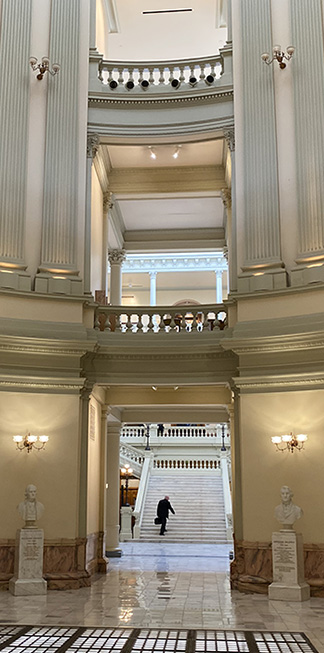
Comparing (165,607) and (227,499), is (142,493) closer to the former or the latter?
(227,499)

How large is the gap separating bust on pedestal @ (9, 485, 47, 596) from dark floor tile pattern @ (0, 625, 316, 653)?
9.22ft

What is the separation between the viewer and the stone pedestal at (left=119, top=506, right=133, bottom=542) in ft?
73.3

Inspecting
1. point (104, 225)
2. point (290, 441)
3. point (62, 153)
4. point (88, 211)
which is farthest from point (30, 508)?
point (104, 225)

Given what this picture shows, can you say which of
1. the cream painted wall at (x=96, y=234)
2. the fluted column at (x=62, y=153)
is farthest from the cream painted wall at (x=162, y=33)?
the cream painted wall at (x=96, y=234)

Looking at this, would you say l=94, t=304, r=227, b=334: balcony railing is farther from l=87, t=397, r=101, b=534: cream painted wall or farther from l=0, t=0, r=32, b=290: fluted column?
l=0, t=0, r=32, b=290: fluted column

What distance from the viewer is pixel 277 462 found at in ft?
40.4

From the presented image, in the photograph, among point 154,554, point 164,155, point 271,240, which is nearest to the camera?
Answer: point 271,240

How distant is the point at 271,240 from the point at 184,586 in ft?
21.2

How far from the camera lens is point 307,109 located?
43.9 ft

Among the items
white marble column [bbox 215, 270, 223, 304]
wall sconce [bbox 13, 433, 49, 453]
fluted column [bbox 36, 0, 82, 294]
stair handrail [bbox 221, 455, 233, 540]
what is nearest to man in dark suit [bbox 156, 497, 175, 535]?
stair handrail [bbox 221, 455, 233, 540]

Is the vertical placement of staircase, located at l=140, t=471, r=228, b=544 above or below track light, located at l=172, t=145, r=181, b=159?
below

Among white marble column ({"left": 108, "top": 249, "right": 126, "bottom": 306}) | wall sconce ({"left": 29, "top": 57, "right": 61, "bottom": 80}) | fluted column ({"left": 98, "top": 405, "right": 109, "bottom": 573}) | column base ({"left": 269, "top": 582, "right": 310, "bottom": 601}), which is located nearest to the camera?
column base ({"left": 269, "top": 582, "right": 310, "bottom": 601})

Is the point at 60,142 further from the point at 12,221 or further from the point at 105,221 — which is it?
the point at 105,221

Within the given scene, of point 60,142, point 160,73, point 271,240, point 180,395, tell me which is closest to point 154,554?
point 180,395
